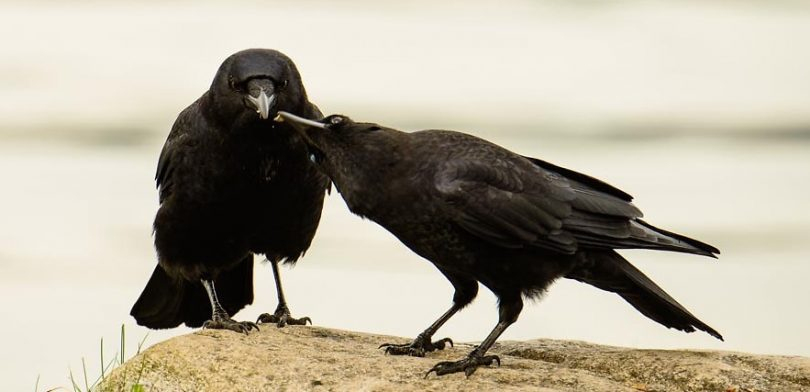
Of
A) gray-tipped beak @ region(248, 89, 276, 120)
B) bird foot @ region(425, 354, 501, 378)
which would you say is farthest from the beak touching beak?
bird foot @ region(425, 354, 501, 378)

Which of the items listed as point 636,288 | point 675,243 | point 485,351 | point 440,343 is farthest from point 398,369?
point 675,243

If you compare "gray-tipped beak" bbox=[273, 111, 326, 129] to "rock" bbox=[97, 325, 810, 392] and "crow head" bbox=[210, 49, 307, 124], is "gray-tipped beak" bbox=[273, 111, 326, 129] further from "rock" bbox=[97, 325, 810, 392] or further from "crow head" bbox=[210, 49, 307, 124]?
A: "rock" bbox=[97, 325, 810, 392]

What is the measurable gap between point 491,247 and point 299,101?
5.04ft

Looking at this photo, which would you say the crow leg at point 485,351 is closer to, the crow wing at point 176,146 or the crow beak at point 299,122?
the crow beak at point 299,122

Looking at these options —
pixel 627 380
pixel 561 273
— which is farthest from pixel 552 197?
pixel 627 380

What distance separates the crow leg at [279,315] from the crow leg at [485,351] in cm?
163

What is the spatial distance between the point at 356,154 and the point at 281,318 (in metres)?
1.73

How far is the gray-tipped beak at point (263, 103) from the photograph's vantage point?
724cm

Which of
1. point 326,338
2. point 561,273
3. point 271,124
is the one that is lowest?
point 326,338

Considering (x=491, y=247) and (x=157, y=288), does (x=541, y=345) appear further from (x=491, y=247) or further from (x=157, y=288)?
(x=157, y=288)

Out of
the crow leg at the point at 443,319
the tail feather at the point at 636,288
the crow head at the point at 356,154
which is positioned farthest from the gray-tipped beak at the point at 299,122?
the tail feather at the point at 636,288

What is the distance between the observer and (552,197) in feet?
22.8

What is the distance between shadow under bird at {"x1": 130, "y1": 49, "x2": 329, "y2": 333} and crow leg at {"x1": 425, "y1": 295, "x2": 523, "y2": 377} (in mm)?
1362

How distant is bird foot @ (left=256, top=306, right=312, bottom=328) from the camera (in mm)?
8086
